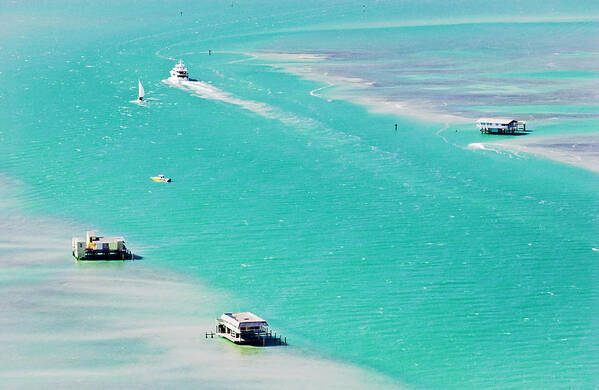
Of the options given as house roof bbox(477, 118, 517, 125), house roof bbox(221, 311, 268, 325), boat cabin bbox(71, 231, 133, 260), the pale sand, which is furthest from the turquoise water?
the pale sand

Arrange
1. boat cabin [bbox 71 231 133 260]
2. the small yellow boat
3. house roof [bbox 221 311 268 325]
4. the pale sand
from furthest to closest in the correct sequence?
the pale sand → the small yellow boat → boat cabin [bbox 71 231 133 260] → house roof [bbox 221 311 268 325]

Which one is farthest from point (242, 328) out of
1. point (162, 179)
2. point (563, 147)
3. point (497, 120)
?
point (497, 120)

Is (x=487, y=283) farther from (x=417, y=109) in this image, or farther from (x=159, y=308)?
(x=417, y=109)

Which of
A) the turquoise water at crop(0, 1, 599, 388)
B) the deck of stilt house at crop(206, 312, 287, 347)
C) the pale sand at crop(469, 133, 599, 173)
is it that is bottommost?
the pale sand at crop(469, 133, 599, 173)

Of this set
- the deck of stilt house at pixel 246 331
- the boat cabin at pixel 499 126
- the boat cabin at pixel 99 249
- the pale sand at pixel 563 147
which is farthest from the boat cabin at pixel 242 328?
the boat cabin at pixel 499 126

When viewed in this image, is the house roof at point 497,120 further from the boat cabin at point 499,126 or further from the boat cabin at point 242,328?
the boat cabin at point 242,328

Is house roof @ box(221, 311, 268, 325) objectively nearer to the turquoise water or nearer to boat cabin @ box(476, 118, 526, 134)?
the turquoise water
